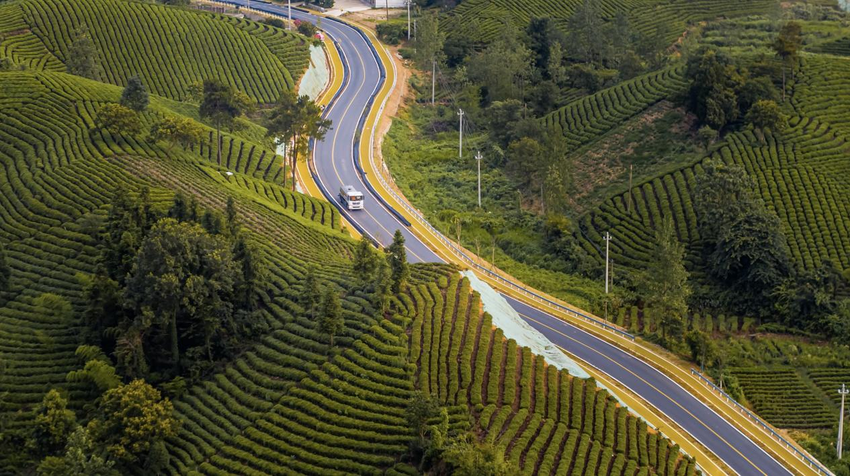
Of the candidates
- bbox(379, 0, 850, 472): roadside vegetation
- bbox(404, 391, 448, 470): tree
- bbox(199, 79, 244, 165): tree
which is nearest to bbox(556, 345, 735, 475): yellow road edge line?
bbox(379, 0, 850, 472): roadside vegetation

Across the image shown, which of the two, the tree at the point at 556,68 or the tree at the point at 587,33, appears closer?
the tree at the point at 556,68

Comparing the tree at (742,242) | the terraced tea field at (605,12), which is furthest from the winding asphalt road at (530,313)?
the terraced tea field at (605,12)

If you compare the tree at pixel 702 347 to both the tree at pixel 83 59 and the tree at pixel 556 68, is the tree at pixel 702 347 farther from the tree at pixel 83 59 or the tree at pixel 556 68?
the tree at pixel 83 59

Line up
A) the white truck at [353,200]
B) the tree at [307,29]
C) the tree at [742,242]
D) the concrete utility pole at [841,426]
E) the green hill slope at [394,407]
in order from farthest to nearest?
the tree at [307,29] → the white truck at [353,200] → the tree at [742,242] → the concrete utility pole at [841,426] → the green hill slope at [394,407]

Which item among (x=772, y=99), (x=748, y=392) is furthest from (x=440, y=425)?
(x=772, y=99)

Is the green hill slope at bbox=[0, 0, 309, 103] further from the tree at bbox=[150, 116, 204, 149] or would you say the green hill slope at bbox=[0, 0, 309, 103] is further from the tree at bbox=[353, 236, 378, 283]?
the tree at bbox=[353, 236, 378, 283]

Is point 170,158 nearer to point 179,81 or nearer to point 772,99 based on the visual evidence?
point 179,81
